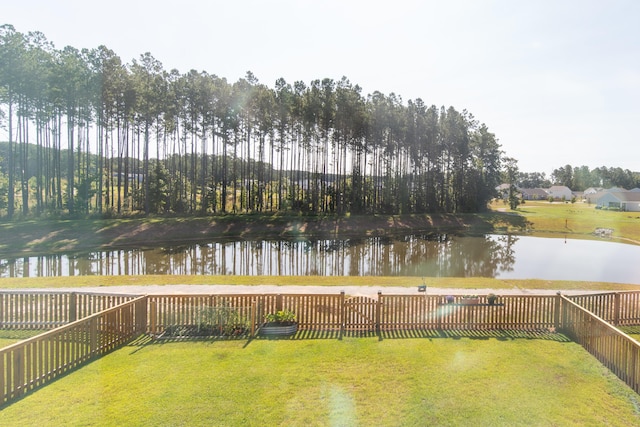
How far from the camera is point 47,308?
416 inches

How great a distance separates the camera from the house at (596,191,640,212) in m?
75.0

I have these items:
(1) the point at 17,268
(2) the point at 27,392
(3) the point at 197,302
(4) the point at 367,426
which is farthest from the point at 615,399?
(1) the point at 17,268

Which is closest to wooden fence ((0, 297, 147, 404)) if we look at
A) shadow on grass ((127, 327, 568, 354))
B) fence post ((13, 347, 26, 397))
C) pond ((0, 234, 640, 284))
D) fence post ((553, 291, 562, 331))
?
fence post ((13, 347, 26, 397))

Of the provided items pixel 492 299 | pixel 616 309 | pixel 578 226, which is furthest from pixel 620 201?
pixel 492 299

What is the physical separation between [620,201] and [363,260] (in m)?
78.4

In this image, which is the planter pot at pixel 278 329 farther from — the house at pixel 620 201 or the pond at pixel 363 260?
the house at pixel 620 201

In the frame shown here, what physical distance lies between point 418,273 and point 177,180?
36.5m

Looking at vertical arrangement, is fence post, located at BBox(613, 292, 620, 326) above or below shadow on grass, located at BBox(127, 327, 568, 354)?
above

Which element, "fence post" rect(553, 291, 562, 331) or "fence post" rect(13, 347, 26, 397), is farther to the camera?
"fence post" rect(553, 291, 562, 331)

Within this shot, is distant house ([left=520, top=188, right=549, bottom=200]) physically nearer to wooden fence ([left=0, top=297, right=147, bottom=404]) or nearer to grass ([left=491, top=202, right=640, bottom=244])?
grass ([left=491, top=202, right=640, bottom=244])

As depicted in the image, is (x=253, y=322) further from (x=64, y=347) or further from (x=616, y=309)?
(x=616, y=309)

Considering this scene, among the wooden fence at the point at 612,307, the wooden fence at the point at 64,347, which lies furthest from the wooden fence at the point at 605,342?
the wooden fence at the point at 64,347

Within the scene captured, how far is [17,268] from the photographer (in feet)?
70.6

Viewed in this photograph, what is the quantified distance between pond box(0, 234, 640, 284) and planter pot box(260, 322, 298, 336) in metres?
11.8
